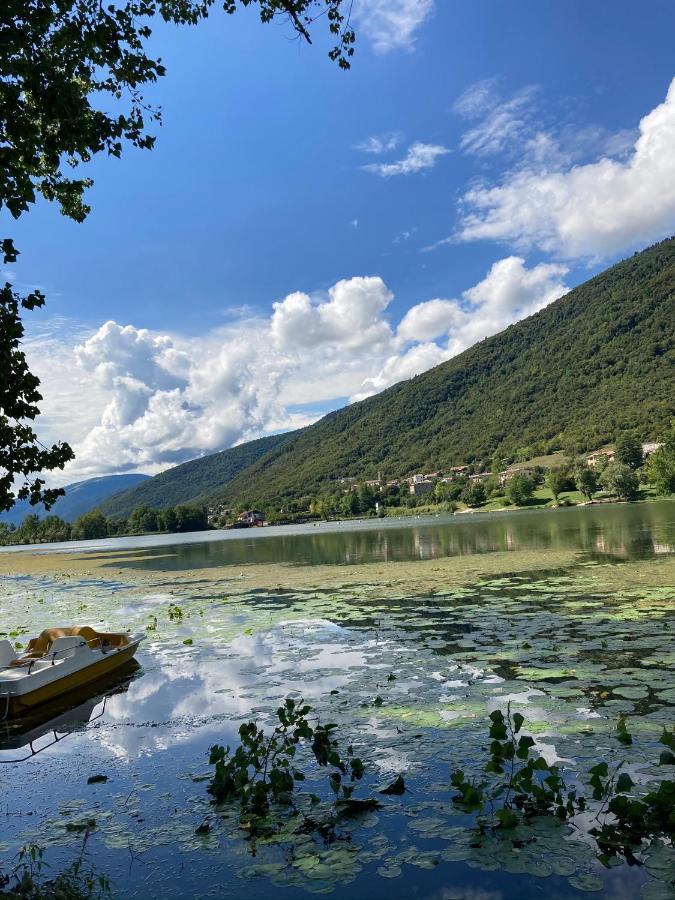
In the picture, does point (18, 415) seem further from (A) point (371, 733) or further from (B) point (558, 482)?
(B) point (558, 482)

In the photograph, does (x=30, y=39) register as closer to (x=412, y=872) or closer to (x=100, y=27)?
(x=100, y=27)

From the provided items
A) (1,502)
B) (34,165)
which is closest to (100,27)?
(34,165)

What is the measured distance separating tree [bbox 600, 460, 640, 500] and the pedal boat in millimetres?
114331

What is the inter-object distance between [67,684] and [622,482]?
117 m

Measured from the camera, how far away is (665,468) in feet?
341

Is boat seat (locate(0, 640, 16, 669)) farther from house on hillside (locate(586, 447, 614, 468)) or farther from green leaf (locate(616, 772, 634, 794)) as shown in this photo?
house on hillside (locate(586, 447, 614, 468))

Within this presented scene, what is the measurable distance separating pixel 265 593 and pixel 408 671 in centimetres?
1562

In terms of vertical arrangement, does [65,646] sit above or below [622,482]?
below

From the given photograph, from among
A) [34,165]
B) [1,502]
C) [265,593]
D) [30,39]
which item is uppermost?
[30,39]

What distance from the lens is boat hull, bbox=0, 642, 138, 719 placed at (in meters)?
11.7

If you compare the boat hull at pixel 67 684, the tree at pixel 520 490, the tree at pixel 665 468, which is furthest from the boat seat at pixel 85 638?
the tree at pixel 520 490

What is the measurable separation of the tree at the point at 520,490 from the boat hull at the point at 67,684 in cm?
13849

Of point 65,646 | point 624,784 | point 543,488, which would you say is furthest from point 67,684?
point 543,488

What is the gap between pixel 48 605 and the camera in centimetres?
2856
